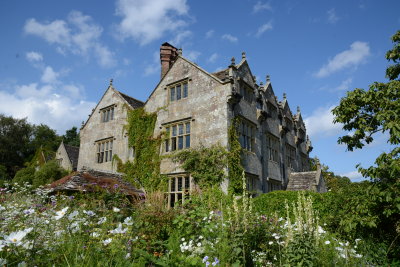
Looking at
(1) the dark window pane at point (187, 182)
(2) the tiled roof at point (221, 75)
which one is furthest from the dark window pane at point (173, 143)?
(2) the tiled roof at point (221, 75)

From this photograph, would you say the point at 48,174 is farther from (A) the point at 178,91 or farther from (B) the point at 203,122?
(B) the point at 203,122

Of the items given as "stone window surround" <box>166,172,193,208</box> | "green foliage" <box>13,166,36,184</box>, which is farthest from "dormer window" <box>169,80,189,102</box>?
"green foliage" <box>13,166,36,184</box>

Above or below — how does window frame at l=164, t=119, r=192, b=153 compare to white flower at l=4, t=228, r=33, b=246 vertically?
above

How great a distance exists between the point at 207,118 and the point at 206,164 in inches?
113

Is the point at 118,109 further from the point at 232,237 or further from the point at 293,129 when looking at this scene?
the point at 232,237

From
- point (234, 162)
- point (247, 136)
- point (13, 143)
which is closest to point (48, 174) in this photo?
point (234, 162)

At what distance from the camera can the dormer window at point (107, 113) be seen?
23.3 m

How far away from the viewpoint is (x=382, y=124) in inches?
322

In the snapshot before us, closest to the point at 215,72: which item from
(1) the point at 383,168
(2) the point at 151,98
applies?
(2) the point at 151,98

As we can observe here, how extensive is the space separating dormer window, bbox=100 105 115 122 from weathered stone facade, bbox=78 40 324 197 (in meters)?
0.32

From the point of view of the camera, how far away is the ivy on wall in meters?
18.6

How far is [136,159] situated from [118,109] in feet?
17.0

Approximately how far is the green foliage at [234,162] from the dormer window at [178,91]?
13.9ft

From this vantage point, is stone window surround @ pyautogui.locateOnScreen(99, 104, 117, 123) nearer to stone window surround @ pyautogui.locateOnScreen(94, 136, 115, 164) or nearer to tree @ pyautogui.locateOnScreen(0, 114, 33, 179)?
stone window surround @ pyautogui.locateOnScreen(94, 136, 115, 164)
